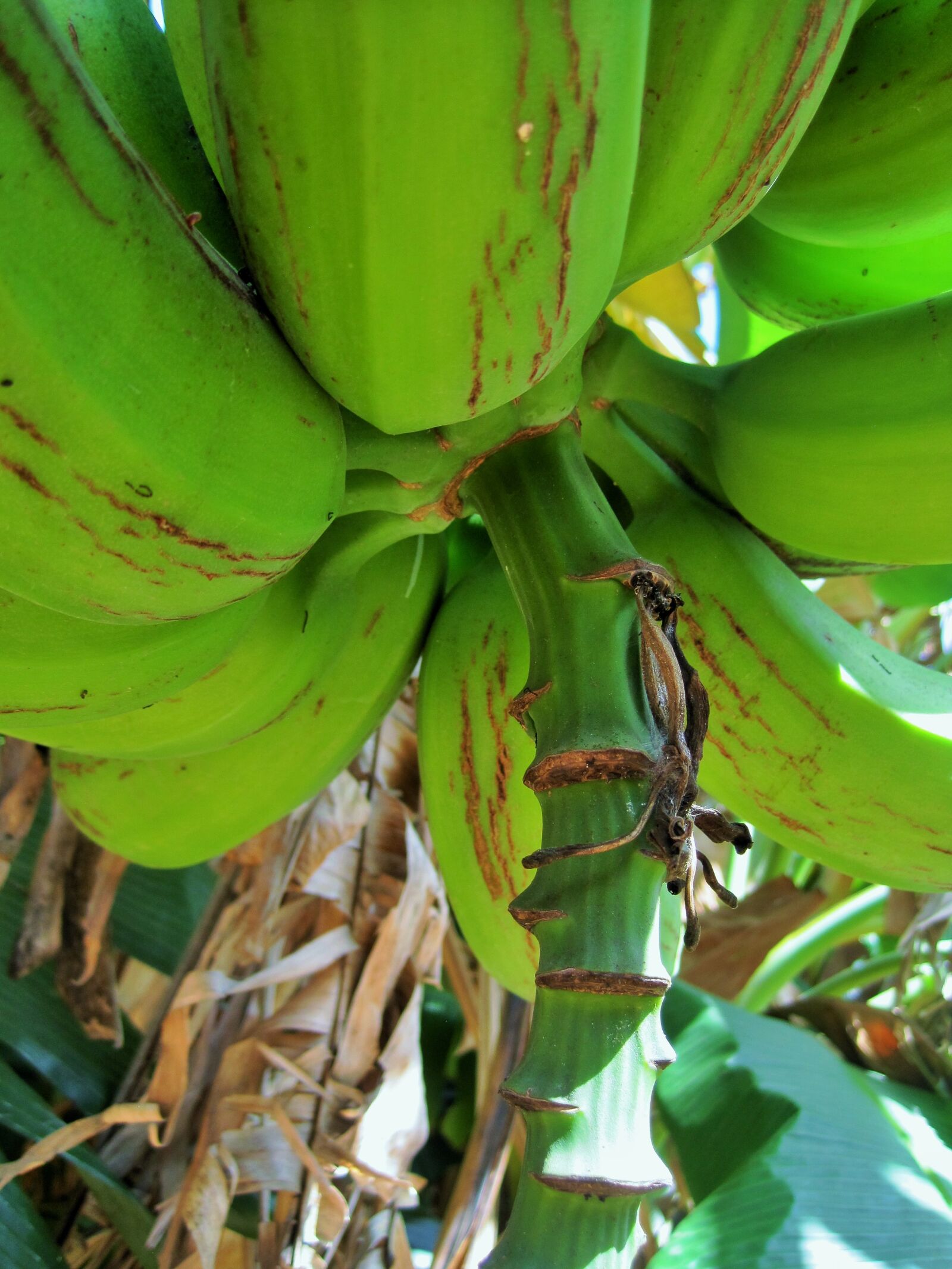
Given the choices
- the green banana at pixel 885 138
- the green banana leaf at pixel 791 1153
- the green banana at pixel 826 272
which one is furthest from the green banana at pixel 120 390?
the green banana leaf at pixel 791 1153

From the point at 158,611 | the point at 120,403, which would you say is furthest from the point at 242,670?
the point at 120,403

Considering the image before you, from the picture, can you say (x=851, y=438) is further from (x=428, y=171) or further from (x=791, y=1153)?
(x=791, y=1153)

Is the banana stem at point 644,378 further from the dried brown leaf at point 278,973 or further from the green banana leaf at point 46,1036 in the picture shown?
the green banana leaf at point 46,1036

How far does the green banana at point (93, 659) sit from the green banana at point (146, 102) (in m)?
0.20

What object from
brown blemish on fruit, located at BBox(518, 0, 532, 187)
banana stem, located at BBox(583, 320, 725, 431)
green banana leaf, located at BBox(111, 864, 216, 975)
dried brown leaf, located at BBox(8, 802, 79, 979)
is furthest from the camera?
green banana leaf, located at BBox(111, 864, 216, 975)

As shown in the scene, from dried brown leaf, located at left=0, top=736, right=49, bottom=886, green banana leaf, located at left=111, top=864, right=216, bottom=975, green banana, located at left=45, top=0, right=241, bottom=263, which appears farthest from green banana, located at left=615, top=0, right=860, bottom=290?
green banana leaf, located at left=111, top=864, right=216, bottom=975

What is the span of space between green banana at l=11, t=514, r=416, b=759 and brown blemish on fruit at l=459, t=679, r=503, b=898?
110mm

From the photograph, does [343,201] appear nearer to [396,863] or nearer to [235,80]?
[235,80]

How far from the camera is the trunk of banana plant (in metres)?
0.40

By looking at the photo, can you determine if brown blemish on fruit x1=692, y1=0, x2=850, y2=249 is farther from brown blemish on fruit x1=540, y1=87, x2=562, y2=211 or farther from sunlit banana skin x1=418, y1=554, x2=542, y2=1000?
sunlit banana skin x1=418, y1=554, x2=542, y2=1000

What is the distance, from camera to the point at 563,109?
36 cm

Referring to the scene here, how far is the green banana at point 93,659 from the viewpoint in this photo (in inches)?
20.0

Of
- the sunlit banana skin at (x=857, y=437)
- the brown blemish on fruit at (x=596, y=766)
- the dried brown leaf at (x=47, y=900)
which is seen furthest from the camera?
the dried brown leaf at (x=47, y=900)

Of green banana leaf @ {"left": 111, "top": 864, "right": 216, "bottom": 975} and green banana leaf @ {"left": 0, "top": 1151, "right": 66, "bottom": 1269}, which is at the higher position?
green banana leaf @ {"left": 111, "top": 864, "right": 216, "bottom": 975}
